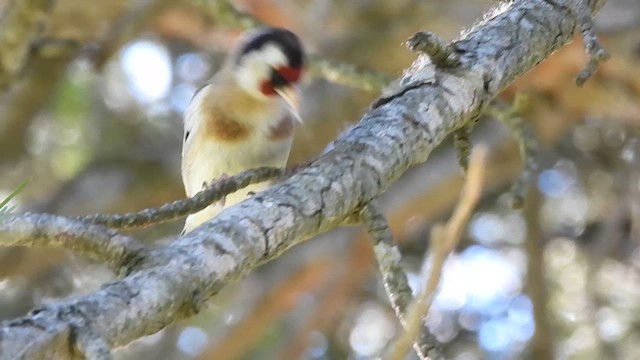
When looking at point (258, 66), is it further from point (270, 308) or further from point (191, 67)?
point (191, 67)

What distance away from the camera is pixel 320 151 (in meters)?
3.10

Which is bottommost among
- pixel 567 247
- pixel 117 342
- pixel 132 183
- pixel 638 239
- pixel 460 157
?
pixel 117 342

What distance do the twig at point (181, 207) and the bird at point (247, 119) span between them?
2.02 ft

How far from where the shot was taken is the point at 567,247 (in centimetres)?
355

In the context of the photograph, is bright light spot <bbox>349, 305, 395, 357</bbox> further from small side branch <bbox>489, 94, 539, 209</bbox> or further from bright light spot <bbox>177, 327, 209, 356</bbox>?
small side branch <bbox>489, 94, 539, 209</bbox>

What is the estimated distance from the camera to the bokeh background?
2.69 meters

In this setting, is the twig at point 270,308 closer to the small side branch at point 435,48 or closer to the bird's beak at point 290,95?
the bird's beak at point 290,95

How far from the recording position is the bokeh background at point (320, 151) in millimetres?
2688

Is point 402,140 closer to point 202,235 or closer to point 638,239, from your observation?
point 202,235

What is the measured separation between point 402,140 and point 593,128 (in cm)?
228

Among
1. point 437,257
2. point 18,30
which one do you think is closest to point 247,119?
point 18,30

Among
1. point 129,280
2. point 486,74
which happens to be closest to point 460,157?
point 486,74

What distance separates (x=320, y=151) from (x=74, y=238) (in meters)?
2.27

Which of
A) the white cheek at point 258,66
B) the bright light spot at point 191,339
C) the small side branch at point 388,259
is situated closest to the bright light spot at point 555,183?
the bright light spot at point 191,339
